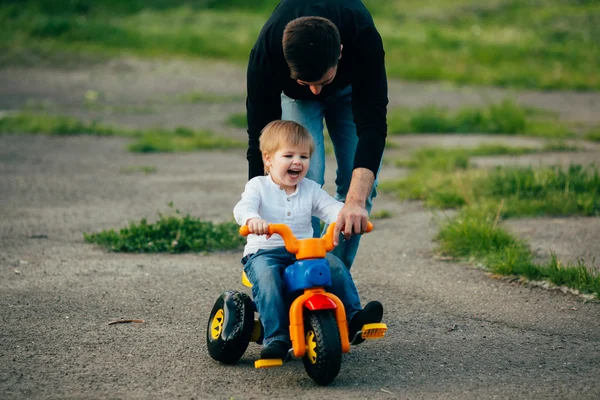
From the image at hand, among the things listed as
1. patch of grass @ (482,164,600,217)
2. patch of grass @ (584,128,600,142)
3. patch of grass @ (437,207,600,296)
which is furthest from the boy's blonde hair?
patch of grass @ (584,128,600,142)

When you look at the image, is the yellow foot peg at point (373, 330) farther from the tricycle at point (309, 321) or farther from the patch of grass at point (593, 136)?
the patch of grass at point (593, 136)

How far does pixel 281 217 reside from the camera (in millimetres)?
4465

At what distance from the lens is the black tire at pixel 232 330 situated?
4301 millimetres

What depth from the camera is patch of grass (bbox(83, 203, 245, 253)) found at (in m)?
6.73

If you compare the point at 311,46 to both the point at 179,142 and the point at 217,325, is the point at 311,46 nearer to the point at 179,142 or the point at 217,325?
the point at 217,325

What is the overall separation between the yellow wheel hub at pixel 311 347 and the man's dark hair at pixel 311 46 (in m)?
1.20

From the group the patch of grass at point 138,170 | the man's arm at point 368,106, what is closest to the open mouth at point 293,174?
the man's arm at point 368,106

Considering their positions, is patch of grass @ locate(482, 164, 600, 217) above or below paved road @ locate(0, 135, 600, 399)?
above

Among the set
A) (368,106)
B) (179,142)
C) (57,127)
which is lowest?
(179,142)

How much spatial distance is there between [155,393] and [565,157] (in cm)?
759

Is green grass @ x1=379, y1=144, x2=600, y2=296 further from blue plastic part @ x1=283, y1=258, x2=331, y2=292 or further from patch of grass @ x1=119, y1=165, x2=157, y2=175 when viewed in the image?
patch of grass @ x1=119, y1=165, x2=157, y2=175

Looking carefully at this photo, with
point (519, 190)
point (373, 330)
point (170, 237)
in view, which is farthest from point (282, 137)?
point (519, 190)

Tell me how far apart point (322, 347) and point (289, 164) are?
37.2 inches

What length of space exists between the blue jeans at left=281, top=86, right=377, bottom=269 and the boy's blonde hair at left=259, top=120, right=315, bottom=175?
1.50ft
